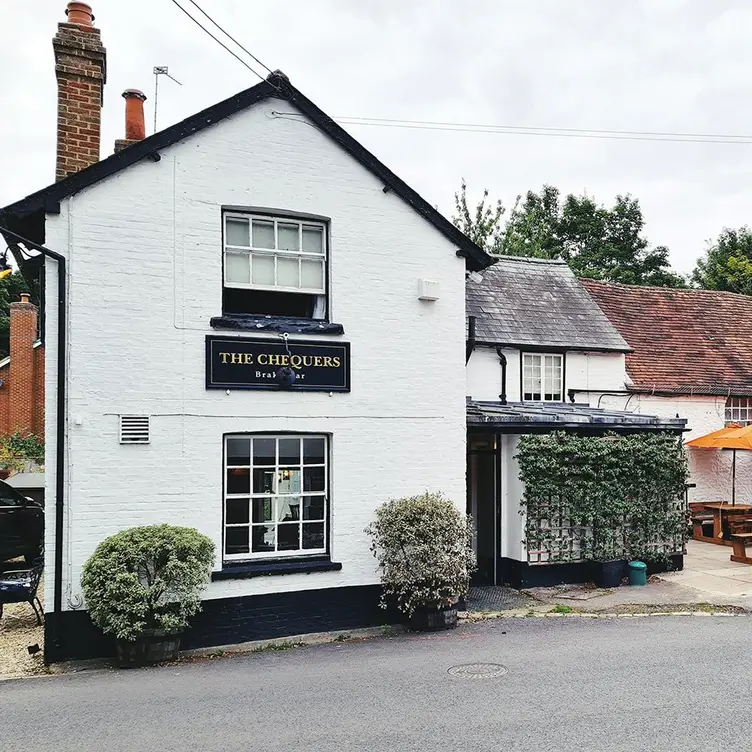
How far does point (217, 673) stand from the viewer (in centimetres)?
841

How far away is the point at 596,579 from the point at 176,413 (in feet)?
25.9

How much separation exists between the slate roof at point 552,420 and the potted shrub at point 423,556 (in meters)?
2.19

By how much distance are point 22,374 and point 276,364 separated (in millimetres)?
24141

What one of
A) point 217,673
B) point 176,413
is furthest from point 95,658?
point 176,413

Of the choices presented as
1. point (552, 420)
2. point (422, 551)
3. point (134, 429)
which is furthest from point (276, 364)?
point (552, 420)

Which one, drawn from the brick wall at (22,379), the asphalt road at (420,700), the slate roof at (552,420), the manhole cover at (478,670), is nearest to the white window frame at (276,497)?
the asphalt road at (420,700)

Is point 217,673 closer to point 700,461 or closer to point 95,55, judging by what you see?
point 95,55

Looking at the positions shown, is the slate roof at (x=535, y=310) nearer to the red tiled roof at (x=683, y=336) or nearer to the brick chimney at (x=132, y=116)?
the red tiled roof at (x=683, y=336)


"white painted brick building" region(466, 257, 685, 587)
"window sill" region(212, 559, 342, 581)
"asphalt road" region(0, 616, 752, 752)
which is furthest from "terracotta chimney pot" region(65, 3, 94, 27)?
"asphalt road" region(0, 616, 752, 752)

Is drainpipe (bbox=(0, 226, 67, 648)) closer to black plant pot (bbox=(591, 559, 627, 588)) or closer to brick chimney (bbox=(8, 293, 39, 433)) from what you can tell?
black plant pot (bbox=(591, 559, 627, 588))

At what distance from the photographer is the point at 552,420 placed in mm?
12422

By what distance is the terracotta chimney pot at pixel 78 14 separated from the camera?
10539mm

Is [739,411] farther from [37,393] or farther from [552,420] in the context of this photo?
[37,393]

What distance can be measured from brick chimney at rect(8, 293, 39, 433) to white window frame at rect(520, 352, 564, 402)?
2252 centimetres
